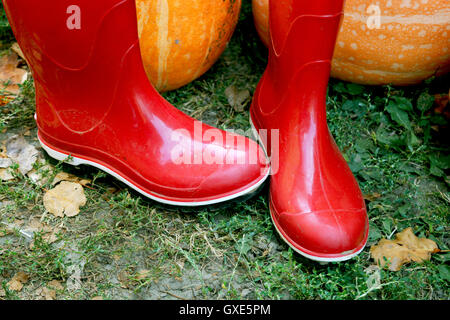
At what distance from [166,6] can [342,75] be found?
69 centimetres

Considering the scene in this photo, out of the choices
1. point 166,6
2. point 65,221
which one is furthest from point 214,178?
point 166,6

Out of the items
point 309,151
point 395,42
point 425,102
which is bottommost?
point 425,102

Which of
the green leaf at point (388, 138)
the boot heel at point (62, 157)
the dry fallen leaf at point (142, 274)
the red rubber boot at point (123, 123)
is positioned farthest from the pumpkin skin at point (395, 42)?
the dry fallen leaf at point (142, 274)

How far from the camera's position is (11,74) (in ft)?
6.13

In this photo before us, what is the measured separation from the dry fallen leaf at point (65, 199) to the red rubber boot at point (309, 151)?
574 mm

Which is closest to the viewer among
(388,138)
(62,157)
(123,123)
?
(123,123)

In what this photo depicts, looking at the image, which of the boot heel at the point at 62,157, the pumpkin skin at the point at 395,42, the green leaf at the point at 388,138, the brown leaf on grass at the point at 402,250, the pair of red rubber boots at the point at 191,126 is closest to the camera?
the pair of red rubber boots at the point at 191,126

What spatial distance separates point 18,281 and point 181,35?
2.91 feet

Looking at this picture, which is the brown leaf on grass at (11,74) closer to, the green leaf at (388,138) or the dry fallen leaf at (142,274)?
the dry fallen leaf at (142,274)

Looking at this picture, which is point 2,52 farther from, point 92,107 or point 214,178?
point 214,178

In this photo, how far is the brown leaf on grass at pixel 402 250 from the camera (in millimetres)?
1354

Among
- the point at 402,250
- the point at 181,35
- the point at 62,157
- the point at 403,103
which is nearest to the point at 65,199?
the point at 62,157

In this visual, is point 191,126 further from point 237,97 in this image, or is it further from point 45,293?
point 45,293

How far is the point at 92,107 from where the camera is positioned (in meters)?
1.36
